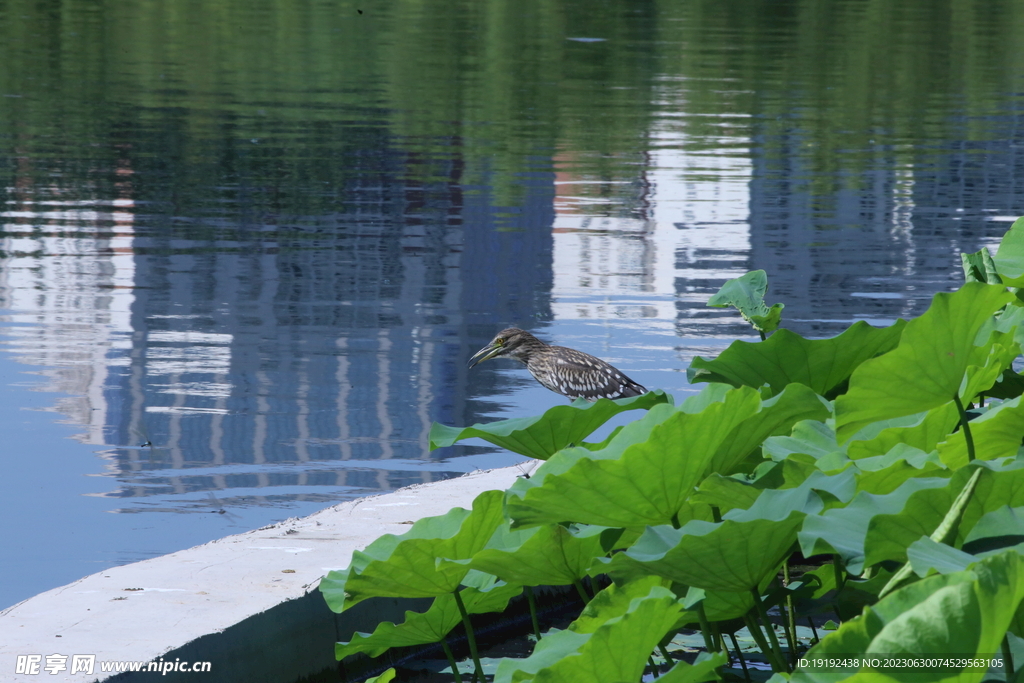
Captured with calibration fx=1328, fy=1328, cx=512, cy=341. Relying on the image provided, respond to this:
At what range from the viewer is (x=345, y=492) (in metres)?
6.28

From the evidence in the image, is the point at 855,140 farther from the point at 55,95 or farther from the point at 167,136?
the point at 55,95

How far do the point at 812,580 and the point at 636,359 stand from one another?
260 inches

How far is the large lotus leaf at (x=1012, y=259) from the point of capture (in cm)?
264

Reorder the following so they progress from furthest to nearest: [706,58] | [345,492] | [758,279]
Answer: [706,58]
[345,492]
[758,279]

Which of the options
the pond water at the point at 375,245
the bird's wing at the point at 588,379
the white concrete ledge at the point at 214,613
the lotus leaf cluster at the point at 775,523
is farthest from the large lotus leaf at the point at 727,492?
the bird's wing at the point at 588,379

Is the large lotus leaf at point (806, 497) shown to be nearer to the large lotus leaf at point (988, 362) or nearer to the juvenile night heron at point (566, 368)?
the large lotus leaf at point (988, 362)

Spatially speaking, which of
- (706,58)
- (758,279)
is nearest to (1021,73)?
(706,58)

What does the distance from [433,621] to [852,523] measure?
938 mm

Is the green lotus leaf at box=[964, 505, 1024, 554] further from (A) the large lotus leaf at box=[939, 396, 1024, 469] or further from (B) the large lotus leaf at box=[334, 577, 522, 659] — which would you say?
(B) the large lotus leaf at box=[334, 577, 522, 659]

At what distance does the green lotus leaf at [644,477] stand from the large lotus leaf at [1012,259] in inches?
37.0

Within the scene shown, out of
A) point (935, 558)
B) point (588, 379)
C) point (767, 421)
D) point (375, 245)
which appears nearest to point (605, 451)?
point (767, 421)

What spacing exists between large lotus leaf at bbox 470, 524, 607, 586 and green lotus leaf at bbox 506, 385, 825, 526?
0.40 feet

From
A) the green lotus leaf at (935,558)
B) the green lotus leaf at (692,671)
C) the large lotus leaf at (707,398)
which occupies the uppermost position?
the large lotus leaf at (707,398)

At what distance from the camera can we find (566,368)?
24.6ft
